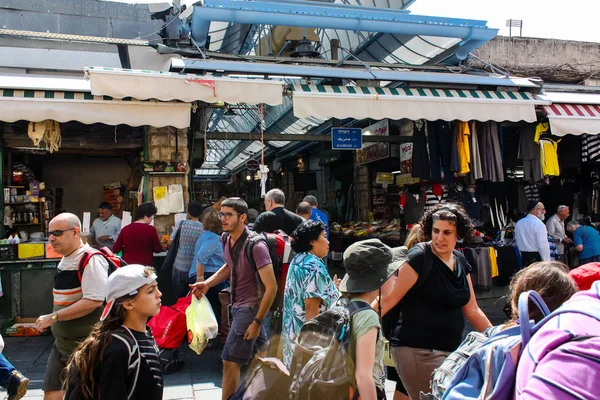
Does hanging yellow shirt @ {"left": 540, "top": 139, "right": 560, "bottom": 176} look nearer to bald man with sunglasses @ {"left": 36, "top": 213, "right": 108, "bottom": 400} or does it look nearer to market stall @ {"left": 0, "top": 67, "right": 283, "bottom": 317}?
market stall @ {"left": 0, "top": 67, "right": 283, "bottom": 317}

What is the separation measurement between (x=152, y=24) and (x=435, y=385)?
11198 millimetres

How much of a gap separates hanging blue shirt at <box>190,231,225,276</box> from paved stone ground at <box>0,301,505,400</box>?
110 centimetres

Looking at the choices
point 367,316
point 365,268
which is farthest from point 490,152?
point 367,316

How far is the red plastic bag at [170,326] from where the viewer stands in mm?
5125

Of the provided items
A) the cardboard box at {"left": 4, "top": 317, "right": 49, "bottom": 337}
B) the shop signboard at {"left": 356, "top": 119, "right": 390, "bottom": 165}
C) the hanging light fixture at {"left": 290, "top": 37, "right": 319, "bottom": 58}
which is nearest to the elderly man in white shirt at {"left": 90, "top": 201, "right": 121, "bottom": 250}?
the cardboard box at {"left": 4, "top": 317, "right": 49, "bottom": 337}

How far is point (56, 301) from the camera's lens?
3365 millimetres

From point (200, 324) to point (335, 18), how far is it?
18.8 ft

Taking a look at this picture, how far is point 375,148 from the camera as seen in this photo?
36.9 feet

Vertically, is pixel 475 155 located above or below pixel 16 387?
→ above

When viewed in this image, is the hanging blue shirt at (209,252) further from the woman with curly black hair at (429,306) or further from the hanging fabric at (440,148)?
the hanging fabric at (440,148)

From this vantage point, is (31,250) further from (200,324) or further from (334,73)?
(334,73)

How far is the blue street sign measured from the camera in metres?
8.80

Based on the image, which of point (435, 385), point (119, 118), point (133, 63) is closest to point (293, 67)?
point (119, 118)

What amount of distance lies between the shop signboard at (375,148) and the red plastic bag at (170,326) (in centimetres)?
624
